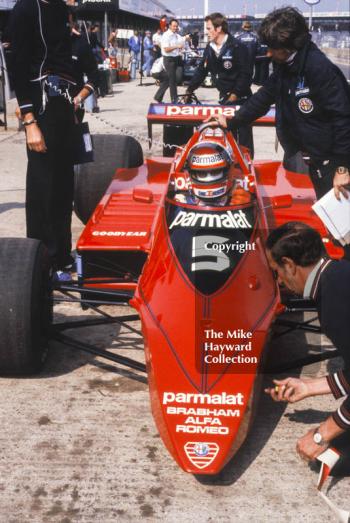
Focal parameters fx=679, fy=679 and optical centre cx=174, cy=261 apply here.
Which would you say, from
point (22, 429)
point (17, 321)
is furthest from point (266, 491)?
point (17, 321)

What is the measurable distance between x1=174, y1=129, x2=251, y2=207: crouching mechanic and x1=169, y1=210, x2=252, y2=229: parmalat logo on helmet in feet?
0.49

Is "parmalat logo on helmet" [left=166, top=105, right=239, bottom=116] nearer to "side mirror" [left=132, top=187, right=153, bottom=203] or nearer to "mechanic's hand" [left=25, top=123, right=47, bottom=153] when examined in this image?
"side mirror" [left=132, top=187, right=153, bottom=203]

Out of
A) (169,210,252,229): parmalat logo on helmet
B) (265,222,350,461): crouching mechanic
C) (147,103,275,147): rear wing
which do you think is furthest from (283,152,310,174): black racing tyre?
(265,222,350,461): crouching mechanic

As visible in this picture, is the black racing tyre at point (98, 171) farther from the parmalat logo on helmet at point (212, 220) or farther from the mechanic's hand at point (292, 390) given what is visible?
the mechanic's hand at point (292, 390)

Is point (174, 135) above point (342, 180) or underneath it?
underneath

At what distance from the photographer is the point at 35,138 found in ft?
14.8

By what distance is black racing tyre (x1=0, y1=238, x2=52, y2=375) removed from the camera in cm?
355

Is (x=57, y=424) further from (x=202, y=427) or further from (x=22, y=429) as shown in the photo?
(x=202, y=427)

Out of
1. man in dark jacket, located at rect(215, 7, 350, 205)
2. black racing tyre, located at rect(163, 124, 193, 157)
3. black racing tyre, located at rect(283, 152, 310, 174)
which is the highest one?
man in dark jacket, located at rect(215, 7, 350, 205)

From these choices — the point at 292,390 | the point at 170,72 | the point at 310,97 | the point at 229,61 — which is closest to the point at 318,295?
the point at 292,390

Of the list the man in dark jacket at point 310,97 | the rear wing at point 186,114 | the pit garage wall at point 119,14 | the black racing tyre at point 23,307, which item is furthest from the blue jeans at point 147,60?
the black racing tyre at point 23,307

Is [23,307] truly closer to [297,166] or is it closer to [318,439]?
[318,439]

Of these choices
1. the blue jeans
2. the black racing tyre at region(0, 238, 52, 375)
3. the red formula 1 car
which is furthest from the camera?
the blue jeans

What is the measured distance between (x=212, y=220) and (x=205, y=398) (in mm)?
1094
